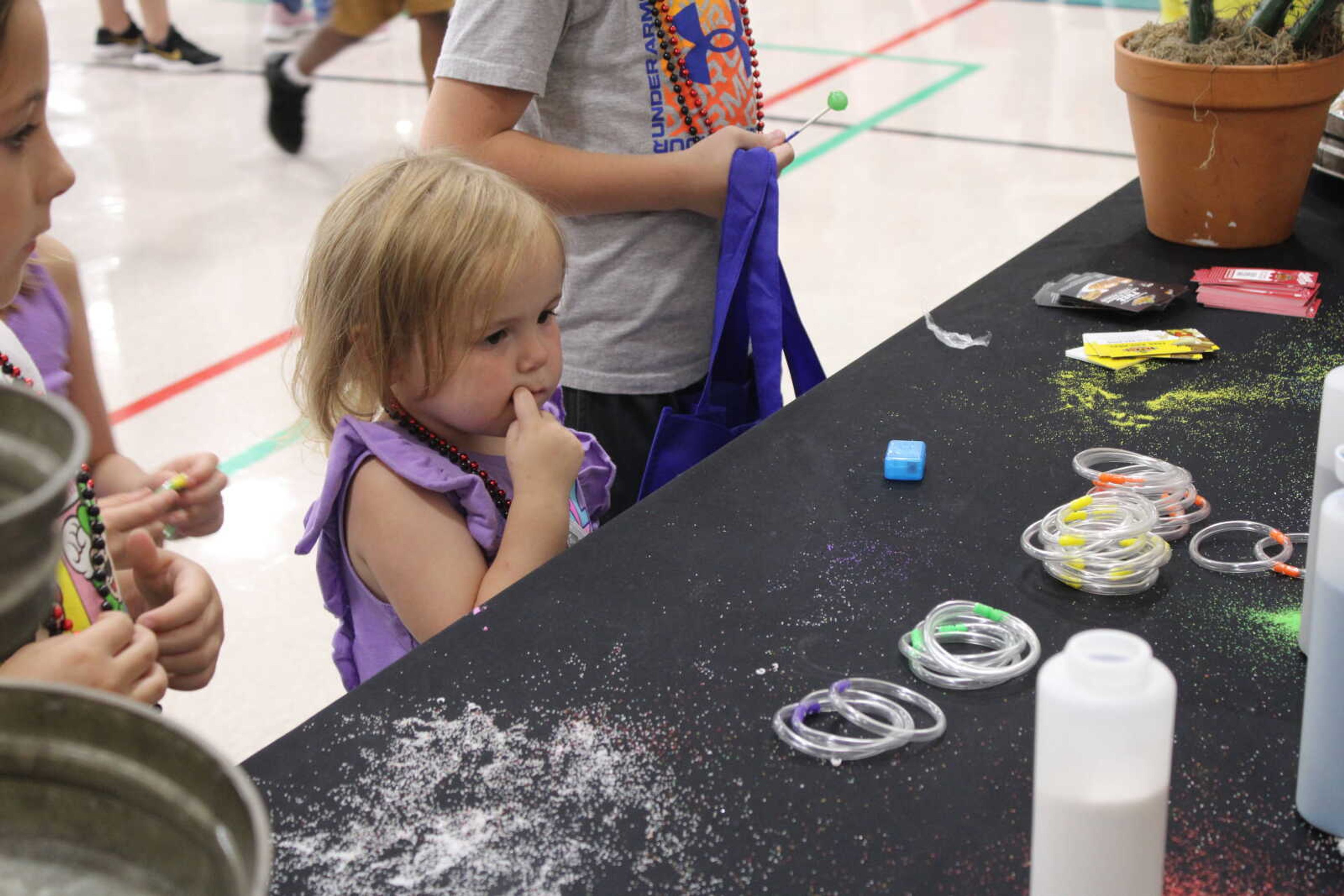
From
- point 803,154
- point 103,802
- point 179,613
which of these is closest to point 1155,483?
point 179,613

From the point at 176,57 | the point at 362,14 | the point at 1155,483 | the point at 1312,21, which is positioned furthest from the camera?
the point at 176,57

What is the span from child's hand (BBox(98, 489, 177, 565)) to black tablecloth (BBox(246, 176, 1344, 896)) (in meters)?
0.22

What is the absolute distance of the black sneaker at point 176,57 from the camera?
5.02m

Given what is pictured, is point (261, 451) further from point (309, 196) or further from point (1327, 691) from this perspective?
point (1327, 691)

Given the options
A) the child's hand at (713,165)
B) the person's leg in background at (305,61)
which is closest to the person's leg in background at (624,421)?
the child's hand at (713,165)

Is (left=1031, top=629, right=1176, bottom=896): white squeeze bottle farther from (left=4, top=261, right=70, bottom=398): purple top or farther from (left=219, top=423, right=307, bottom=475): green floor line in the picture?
(left=219, top=423, right=307, bottom=475): green floor line

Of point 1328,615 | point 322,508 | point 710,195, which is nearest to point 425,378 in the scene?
point 322,508

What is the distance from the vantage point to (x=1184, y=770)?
0.71m

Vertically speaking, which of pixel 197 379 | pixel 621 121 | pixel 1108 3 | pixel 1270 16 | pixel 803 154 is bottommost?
pixel 197 379

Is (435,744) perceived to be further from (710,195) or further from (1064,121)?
(1064,121)

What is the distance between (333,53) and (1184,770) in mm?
3852

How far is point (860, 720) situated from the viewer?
75cm

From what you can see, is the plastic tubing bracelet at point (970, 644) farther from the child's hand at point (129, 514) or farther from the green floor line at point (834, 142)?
the green floor line at point (834, 142)

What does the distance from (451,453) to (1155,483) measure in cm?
53
